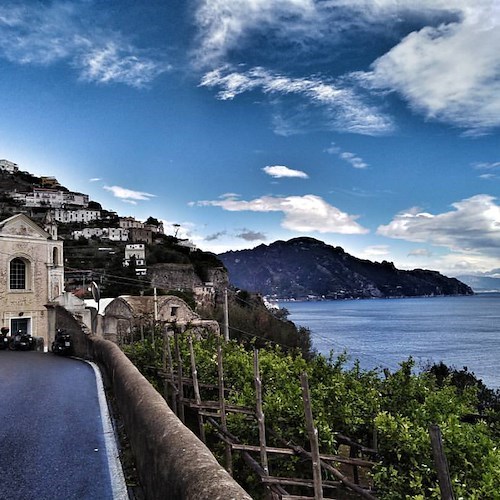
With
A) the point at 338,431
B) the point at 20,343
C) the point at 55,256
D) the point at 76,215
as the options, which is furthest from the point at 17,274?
the point at 76,215

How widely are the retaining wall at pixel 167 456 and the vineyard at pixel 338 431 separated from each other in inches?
54.0

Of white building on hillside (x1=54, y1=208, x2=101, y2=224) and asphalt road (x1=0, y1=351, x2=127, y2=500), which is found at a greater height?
white building on hillside (x1=54, y1=208, x2=101, y2=224)

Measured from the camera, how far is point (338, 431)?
762 cm

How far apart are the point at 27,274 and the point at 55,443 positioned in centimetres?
2683

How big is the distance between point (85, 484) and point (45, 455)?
134 centimetres

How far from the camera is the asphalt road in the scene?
5.46 meters

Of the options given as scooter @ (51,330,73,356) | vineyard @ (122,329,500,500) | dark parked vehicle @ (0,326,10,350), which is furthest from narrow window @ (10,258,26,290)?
vineyard @ (122,329,500,500)

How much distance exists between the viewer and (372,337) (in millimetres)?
86938

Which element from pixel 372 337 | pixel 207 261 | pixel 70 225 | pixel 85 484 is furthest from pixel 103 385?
pixel 70 225

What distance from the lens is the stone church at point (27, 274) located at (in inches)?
1188

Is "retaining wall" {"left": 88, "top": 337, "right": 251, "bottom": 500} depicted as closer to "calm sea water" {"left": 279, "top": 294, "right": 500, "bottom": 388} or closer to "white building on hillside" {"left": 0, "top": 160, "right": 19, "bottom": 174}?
"calm sea water" {"left": 279, "top": 294, "right": 500, "bottom": 388}

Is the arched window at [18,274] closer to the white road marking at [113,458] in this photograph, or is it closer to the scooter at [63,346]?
the scooter at [63,346]

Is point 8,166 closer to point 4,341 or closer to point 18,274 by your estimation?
point 18,274

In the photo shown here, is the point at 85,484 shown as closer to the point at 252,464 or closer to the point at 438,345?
the point at 252,464
